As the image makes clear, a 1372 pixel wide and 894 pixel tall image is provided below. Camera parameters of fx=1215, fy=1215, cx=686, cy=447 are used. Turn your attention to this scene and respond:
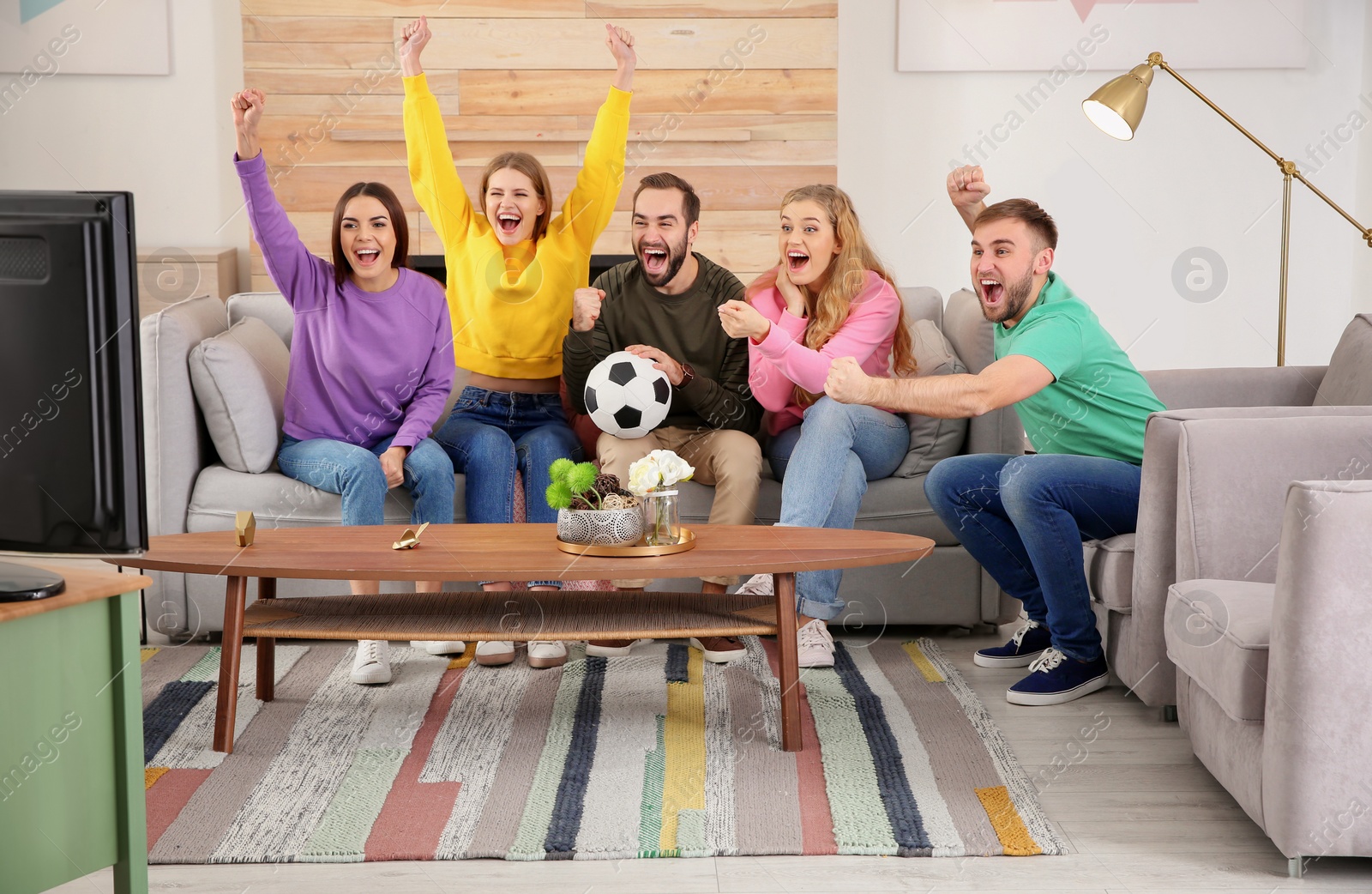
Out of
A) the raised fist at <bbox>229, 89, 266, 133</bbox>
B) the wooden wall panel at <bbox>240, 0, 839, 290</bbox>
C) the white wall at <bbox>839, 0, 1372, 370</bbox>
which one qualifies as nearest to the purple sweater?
the raised fist at <bbox>229, 89, 266, 133</bbox>

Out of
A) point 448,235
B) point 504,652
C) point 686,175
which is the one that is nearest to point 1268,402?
point 504,652

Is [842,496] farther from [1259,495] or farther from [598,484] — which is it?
[1259,495]

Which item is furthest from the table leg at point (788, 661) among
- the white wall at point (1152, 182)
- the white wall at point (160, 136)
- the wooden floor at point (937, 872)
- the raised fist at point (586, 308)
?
the white wall at point (160, 136)

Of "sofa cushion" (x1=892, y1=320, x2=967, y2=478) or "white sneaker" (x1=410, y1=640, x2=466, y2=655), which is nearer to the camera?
"white sneaker" (x1=410, y1=640, x2=466, y2=655)

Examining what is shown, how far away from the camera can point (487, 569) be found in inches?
76.7

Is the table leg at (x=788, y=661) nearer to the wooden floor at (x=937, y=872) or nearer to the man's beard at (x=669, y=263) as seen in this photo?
the wooden floor at (x=937, y=872)

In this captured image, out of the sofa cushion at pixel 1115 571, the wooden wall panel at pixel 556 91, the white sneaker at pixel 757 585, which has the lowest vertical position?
the white sneaker at pixel 757 585

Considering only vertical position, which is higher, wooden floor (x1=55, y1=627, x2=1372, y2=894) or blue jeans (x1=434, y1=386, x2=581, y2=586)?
blue jeans (x1=434, y1=386, x2=581, y2=586)

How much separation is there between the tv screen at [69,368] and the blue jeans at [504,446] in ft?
5.36

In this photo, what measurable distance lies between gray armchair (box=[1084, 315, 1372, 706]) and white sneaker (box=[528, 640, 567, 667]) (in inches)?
42.8

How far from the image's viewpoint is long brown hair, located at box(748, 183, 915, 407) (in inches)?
110

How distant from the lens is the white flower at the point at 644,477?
2125 mm

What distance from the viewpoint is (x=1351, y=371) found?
253 centimetres

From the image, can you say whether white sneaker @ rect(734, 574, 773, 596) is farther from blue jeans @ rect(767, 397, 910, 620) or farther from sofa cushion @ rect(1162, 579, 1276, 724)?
sofa cushion @ rect(1162, 579, 1276, 724)
